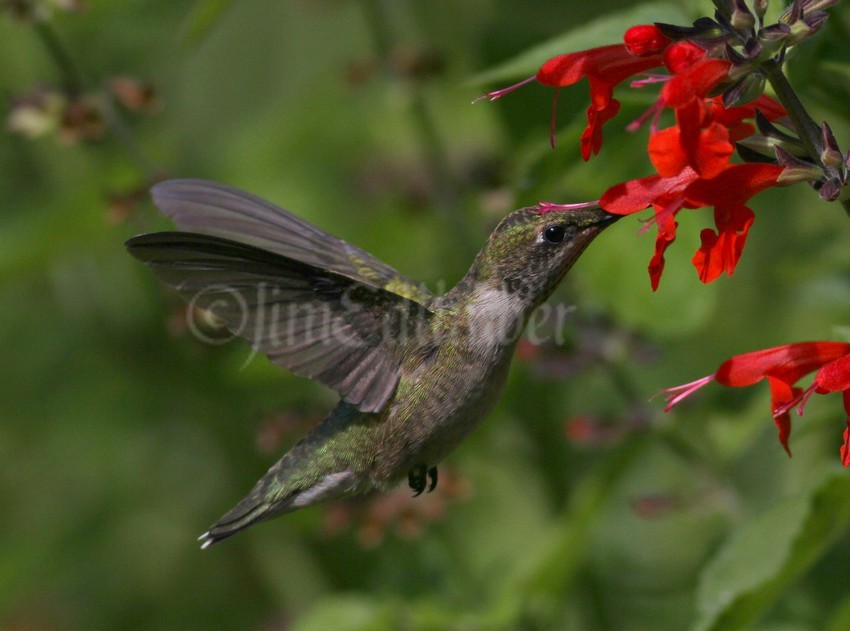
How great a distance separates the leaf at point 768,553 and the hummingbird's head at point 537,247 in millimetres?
477

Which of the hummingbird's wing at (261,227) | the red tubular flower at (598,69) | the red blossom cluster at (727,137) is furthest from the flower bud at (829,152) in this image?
the hummingbird's wing at (261,227)

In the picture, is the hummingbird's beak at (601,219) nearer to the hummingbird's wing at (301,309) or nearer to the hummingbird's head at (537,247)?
the hummingbird's head at (537,247)

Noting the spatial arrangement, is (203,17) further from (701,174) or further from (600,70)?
(701,174)

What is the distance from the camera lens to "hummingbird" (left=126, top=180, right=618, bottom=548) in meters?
1.66

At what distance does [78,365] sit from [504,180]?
68.4 inches

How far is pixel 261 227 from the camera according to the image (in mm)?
1871

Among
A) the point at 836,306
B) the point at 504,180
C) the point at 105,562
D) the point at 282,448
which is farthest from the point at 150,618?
the point at 836,306

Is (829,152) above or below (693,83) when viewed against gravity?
below

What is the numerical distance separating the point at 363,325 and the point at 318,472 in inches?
10.8

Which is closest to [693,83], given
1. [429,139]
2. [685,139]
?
[685,139]

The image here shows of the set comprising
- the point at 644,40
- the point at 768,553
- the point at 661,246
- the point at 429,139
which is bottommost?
the point at 768,553

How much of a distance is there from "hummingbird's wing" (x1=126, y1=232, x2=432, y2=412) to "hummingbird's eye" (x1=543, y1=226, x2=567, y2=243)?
255mm

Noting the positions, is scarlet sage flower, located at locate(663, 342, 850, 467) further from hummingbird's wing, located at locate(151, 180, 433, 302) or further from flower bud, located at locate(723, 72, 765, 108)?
hummingbird's wing, located at locate(151, 180, 433, 302)
